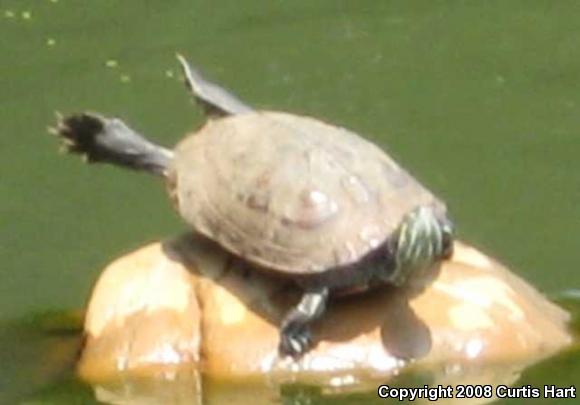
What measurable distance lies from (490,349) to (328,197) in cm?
51

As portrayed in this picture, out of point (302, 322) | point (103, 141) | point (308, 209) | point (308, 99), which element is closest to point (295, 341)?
point (302, 322)

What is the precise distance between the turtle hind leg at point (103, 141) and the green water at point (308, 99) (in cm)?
44

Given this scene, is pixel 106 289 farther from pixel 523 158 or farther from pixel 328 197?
pixel 523 158

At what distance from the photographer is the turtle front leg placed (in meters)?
4.33

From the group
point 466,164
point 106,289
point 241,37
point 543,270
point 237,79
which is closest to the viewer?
point 106,289

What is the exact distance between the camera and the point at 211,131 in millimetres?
4758

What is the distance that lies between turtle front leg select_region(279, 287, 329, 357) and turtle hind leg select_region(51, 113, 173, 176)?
77cm

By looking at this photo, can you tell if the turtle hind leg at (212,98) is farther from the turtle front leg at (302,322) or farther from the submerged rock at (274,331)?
the turtle front leg at (302,322)

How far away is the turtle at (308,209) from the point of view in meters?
4.32

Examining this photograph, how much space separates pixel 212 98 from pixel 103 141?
0.32m

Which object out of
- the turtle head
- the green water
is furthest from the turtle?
the green water

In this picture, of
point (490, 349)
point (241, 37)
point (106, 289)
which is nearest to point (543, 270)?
point (490, 349)

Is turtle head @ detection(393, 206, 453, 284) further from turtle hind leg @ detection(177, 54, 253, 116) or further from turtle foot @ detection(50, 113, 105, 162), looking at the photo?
turtle foot @ detection(50, 113, 105, 162)

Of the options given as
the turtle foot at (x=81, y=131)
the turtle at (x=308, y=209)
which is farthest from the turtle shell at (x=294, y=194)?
the turtle foot at (x=81, y=131)
